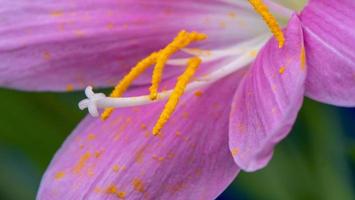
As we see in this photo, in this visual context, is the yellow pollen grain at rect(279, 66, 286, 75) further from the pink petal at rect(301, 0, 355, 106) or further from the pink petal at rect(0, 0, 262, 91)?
the pink petal at rect(0, 0, 262, 91)

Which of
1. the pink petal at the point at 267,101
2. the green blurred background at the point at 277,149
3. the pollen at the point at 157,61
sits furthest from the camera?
the green blurred background at the point at 277,149

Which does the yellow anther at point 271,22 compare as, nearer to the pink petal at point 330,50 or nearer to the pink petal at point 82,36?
the pink petal at point 330,50

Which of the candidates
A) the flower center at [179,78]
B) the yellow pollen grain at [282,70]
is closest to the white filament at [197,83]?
the flower center at [179,78]

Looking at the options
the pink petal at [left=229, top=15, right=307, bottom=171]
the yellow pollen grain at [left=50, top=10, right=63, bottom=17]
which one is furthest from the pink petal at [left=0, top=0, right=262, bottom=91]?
the pink petal at [left=229, top=15, right=307, bottom=171]

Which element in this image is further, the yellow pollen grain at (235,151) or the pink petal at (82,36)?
the pink petal at (82,36)

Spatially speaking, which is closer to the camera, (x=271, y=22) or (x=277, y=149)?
(x=271, y=22)

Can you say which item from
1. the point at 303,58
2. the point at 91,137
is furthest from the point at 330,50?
the point at 91,137

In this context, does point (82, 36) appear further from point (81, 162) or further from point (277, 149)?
point (277, 149)
